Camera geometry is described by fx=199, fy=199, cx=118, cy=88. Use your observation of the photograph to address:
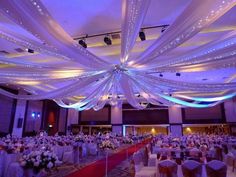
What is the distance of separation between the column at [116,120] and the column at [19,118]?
8264 millimetres

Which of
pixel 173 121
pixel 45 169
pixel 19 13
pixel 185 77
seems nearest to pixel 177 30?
pixel 19 13

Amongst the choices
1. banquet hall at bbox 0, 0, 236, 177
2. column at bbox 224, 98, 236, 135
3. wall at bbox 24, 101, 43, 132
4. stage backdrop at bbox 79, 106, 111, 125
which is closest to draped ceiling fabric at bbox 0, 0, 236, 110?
banquet hall at bbox 0, 0, 236, 177

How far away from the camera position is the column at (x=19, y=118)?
40.3 ft

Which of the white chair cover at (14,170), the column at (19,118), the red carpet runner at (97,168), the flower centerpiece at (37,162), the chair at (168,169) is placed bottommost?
the red carpet runner at (97,168)

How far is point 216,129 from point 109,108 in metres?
10.1

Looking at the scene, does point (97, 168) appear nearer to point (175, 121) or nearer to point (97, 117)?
point (175, 121)

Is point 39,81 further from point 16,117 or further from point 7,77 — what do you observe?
point 16,117

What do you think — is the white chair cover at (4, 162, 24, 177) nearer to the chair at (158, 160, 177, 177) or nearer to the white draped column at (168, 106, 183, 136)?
the chair at (158, 160, 177, 177)

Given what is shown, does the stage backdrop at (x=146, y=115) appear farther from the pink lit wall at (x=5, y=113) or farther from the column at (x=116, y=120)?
the pink lit wall at (x=5, y=113)

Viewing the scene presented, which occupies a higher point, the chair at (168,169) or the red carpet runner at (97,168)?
the chair at (168,169)

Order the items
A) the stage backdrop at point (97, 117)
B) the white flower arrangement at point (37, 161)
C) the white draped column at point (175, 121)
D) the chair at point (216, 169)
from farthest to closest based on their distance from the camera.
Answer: the stage backdrop at point (97, 117)
the white draped column at point (175, 121)
the chair at point (216, 169)
the white flower arrangement at point (37, 161)

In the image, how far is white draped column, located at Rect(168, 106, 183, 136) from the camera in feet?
56.4

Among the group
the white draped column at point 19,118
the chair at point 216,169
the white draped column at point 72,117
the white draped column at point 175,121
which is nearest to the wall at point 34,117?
the white draped column at point 19,118

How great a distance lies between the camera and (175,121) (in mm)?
17359
